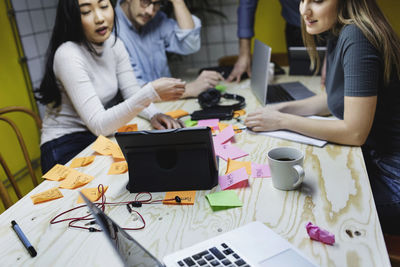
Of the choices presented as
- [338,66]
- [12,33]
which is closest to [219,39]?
[12,33]

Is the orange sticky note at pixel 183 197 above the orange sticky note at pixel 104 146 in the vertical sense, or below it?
below

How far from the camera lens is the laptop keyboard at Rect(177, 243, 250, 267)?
0.71 meters

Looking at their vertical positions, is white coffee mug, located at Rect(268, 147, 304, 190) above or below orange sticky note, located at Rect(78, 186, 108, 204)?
above

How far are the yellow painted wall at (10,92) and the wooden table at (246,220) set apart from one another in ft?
4.99

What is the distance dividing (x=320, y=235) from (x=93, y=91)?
113 centimetres

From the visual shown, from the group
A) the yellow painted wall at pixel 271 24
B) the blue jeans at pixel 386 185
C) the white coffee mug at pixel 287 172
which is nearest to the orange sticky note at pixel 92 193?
the white coffee mug at pixel 287 172

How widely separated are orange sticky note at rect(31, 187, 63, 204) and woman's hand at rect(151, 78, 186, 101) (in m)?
0.61

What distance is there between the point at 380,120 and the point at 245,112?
541mm

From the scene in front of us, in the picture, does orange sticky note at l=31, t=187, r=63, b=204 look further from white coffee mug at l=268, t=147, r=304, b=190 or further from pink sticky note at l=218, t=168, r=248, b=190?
white coffee mug at l=268, t=147, r=304, b=190

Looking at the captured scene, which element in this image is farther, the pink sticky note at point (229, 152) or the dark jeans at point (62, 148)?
the dark jeans at point (62, 148)

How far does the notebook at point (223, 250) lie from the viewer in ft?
2.18

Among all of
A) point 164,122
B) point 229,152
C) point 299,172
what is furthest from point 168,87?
point 299,172

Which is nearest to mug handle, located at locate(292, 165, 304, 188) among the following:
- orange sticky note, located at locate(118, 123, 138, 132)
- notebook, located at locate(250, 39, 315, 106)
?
notebook, located at locate(250, 39, 315, 106)

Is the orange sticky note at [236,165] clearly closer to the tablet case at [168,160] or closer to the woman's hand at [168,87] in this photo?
the tablet case at [168,160]
